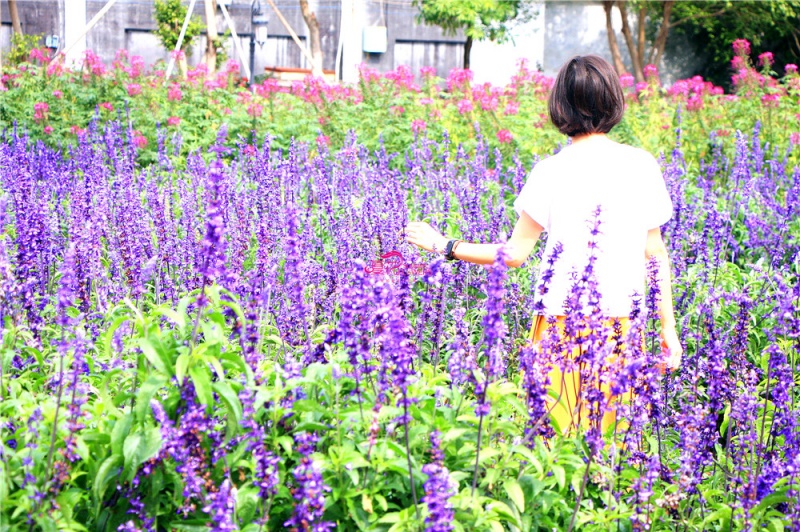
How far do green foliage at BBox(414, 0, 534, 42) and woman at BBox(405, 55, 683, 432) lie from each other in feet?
72.1

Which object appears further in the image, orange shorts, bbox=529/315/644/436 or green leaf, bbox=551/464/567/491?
orange shorts, bbox=529/315/644/436

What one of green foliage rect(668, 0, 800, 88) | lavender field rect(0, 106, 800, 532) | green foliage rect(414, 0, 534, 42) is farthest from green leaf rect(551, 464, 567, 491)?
green foliage rect(668, 0, 800, 88)

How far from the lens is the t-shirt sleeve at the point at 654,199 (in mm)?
3594

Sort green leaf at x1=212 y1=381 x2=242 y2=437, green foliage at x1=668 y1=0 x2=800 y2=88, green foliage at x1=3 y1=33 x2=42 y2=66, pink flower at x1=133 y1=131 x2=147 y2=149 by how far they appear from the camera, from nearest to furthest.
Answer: green leaf at x1=212 y1=381 x2=242 y2=437, pink flower at x1=133 y1=131 x2=147 y2=149, green foliage at x1=3 y1=33 x2=42 y2=66, green foliage at x1=668 y1=0 x2=800 y2=88

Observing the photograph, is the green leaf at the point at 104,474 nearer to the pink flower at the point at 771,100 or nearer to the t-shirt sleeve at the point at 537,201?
the t-shirt sleeve at the point at 537,201

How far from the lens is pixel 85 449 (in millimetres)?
2352

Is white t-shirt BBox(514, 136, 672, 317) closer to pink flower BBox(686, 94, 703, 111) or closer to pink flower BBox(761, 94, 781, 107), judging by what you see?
pink flower BBox(761, 94, 781, 107)

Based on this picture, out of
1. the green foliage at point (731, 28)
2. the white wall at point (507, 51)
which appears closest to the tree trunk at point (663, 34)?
the green foliage at point (731, 28)

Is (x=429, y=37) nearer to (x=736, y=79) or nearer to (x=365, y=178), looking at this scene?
(x=736, y=79)

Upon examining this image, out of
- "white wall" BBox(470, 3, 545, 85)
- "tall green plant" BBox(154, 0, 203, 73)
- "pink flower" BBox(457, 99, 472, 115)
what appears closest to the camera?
"pink flower" BBox(457, 99, 472, 115)

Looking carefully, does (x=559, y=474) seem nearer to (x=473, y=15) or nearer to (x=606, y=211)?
(x=606, y=211)

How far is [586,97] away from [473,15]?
22.5 m

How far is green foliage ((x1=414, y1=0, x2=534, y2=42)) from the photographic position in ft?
82.4

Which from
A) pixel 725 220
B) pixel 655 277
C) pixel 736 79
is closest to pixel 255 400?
pixel 655 277
